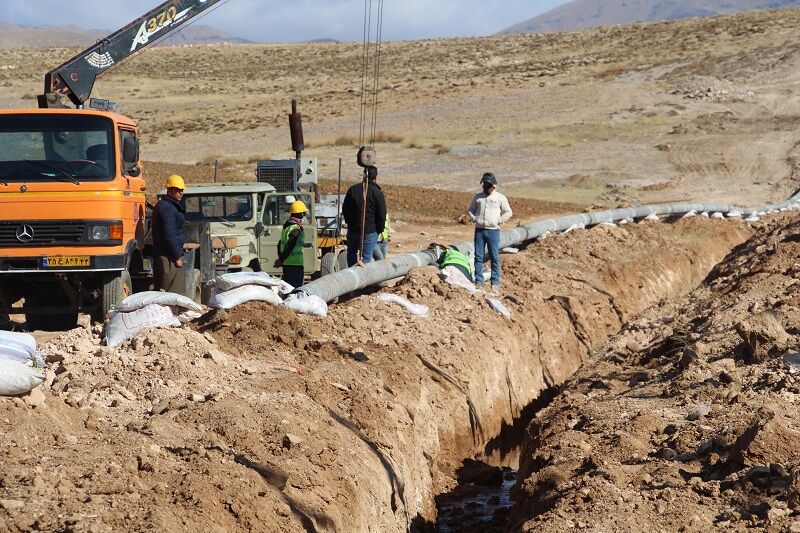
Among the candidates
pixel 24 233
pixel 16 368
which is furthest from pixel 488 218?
pixel 16 368

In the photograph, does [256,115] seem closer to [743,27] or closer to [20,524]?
[743,27]

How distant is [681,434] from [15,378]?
437 centimetres

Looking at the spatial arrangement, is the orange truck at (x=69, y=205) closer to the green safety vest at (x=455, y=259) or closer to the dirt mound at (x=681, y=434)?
the green safety vest at (x=455, y=259)

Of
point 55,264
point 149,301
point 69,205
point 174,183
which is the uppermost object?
point 174,183

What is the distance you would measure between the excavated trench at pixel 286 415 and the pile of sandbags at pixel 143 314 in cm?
21

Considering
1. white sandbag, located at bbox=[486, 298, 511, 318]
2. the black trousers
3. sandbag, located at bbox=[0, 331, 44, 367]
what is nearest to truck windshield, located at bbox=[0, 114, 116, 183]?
the black trousers

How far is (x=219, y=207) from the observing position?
48.7 ft

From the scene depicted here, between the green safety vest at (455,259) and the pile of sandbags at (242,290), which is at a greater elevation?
the pile of sandbags at (242,290)

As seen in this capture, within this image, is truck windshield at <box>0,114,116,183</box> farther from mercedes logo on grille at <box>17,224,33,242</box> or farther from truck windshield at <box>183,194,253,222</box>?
truck windshield at <box>183,194,253,222</box>

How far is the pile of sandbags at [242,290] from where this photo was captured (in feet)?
32.1

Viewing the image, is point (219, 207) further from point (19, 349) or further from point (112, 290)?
point (19, 349)

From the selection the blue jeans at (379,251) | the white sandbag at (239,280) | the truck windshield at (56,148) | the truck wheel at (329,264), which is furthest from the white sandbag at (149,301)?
the truck wheel at (329,264)

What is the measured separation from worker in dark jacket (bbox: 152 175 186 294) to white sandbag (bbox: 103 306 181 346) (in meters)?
2.39

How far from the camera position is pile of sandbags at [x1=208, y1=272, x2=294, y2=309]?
978 cm
